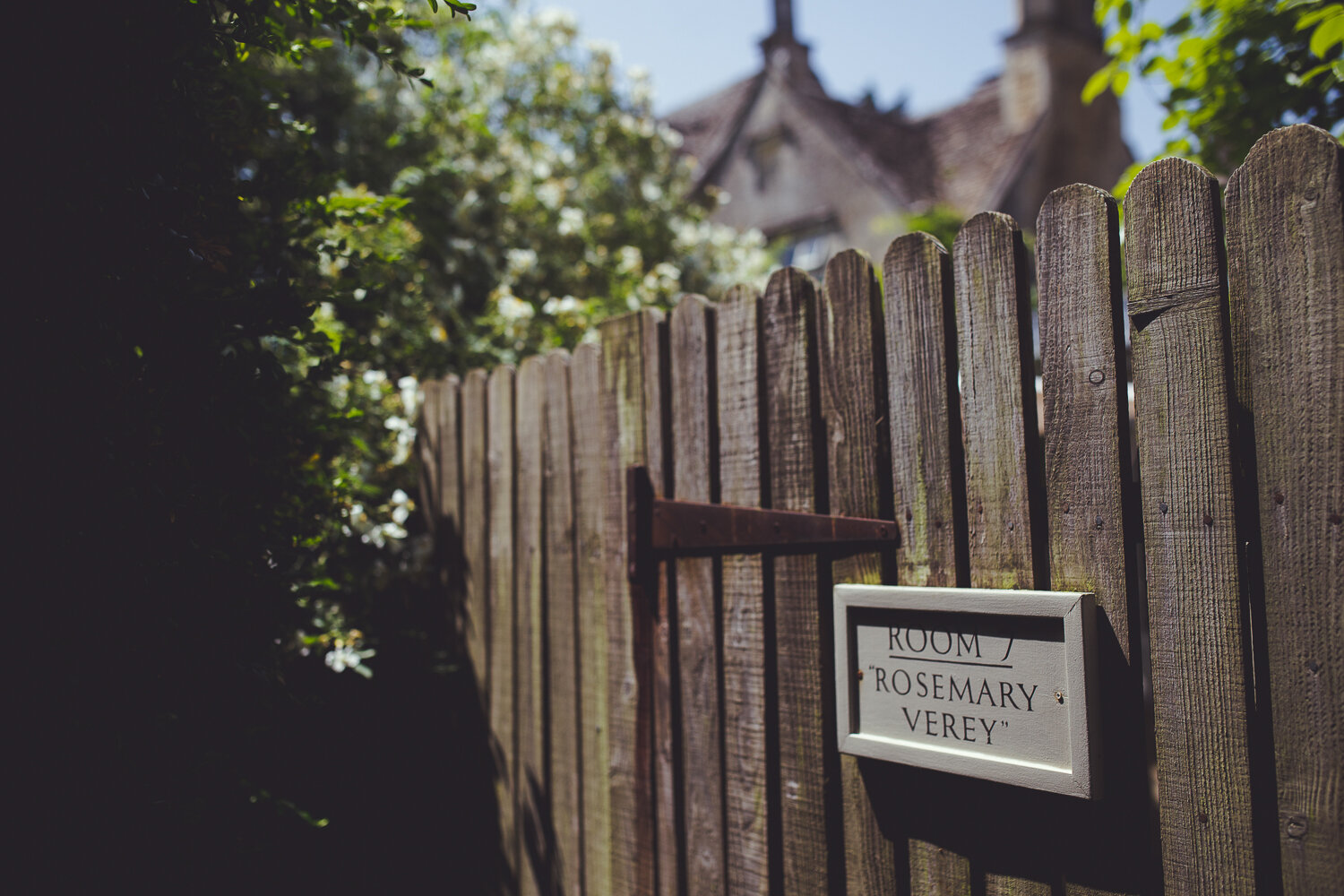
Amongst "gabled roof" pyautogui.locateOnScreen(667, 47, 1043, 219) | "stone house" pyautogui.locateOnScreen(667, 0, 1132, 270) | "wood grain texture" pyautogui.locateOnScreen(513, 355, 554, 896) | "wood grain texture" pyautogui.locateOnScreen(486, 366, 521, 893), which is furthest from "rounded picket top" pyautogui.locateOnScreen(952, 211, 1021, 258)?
"gabled roof" pyautogui.locateOnScreen(667, 47, 1043, 219)

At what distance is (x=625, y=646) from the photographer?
2.29m

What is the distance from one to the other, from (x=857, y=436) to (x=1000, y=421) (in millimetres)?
316

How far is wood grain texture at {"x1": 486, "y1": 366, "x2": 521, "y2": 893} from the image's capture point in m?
2.69

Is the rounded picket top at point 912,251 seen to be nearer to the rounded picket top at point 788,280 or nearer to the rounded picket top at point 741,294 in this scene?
the rounded picket top at point 788,280

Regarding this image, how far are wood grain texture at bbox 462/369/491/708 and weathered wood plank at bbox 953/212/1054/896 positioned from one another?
1.74 meters

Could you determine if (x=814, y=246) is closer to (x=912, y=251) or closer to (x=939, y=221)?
(x=939, y=221)

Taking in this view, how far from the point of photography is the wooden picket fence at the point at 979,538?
4.08ft

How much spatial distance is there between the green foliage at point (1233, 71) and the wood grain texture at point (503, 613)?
1.91 m

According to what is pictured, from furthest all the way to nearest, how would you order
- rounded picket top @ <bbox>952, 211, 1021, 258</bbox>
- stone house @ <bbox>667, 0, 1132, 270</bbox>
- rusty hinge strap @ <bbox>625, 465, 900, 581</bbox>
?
1. stone house @ <bbox>667, 0, 1132, 270</bbox>
2. rusty hinge strap @ <bbox>625, 465, 900, 581</bbox>
3. rounded picket top @ <bbox>952, 211, 1021, 258</bbox>

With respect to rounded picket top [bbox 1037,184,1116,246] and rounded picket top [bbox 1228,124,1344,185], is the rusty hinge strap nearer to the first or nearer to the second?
rounded picket top [bbox 1037,184,1116,246]

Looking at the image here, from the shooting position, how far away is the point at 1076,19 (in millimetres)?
13062

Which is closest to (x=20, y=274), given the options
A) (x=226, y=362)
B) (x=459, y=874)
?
(x=226, y=362)

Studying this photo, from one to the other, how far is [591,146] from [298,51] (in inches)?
148

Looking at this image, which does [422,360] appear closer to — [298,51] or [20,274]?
[298,51]
